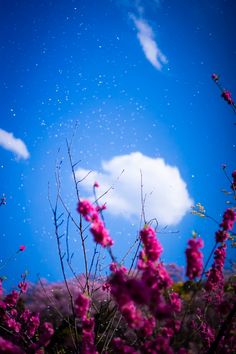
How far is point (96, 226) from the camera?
243 cm

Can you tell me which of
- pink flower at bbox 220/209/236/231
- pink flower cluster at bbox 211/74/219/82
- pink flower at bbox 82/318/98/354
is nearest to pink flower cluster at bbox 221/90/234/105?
pink flower cluster at bbox 211/74/219/82

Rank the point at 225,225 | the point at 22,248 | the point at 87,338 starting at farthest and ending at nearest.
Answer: the point at 22,248
the point at 87,338
the point at 225,225

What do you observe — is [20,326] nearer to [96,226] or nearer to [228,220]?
[96,226]

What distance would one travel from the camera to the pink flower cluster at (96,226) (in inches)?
94.2

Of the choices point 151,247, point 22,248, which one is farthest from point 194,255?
point 22,248

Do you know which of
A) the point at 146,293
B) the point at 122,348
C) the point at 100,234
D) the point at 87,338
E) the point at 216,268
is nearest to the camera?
the point at 146,293

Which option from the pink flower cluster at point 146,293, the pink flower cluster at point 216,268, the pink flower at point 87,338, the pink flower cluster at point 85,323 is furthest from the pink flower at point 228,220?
the pink flower at point 87,338

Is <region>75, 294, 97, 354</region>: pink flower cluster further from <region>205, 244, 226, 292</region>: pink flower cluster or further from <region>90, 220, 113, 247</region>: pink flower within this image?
<region>205, 244, 226, 292</region>: pink flower cluster

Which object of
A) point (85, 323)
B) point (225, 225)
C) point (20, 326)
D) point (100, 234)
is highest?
point (225, 225)

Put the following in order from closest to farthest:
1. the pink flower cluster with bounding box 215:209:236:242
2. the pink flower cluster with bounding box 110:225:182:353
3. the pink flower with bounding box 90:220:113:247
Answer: the pink flower cluster with bounding box 110:225:182:353
the pink flower with bounding box 90:220:113:247
the pink flower cluster with bounding box 215:209:236:242

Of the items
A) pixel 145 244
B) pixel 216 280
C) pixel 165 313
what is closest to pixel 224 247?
pixel 216 280

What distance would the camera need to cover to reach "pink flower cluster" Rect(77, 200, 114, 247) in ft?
7.85

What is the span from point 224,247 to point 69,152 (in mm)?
2707

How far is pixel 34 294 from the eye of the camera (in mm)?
16922
